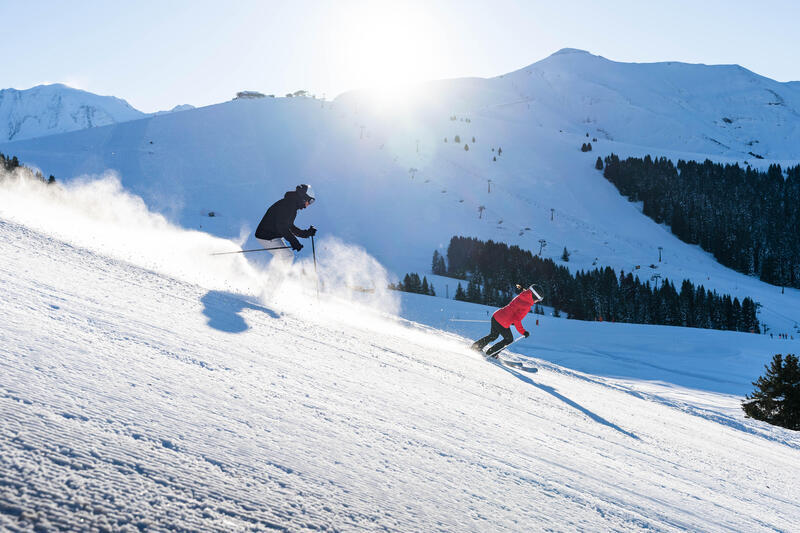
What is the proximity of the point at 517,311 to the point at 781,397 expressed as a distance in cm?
1037

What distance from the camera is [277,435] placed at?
91.9 inches

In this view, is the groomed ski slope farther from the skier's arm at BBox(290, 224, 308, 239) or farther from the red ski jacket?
the red ski jacket

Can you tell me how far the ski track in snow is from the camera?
1589mm

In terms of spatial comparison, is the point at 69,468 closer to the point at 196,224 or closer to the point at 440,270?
the point at 440,270

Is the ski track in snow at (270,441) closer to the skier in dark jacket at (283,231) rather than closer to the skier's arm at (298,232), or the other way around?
the skier in dark jacket at (283,231)

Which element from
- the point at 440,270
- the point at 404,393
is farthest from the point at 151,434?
the point at 440,270

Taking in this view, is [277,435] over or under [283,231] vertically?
under

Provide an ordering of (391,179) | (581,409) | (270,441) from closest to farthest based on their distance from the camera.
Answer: (270,441) < (581,409) < (391,179)

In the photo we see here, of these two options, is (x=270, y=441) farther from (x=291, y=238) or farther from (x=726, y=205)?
(x=726, y=205)

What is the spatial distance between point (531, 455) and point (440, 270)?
5605 cm

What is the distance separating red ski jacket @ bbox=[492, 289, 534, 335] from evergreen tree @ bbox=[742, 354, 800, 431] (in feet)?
28.5

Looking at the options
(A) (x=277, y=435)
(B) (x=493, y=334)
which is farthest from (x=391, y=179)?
(A) (x=277, y=435)

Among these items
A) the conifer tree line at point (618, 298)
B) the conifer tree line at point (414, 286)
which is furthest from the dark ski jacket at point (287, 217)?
the conifer tree line at point (618, 298)

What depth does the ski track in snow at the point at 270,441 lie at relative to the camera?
62.6 inches
